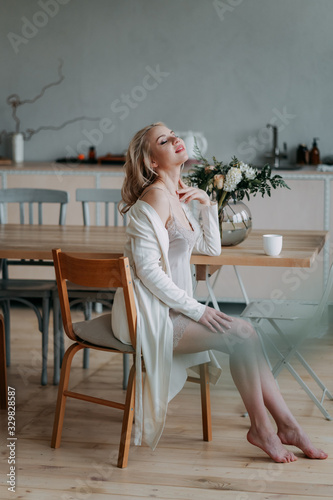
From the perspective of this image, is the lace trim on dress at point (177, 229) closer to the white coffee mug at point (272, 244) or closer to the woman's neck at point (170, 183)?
the woman's neck at point (170, 183)

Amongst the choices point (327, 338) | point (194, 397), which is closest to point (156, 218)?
point (194, 397)

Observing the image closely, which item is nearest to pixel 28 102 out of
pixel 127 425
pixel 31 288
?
pixel 31 288

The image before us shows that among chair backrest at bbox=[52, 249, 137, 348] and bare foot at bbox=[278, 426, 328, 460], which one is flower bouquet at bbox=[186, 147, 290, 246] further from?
bare foot at bbox=[278, 426, 328, 460]

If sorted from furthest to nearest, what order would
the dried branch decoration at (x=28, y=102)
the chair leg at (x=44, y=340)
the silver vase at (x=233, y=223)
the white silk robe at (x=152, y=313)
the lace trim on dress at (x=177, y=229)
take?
the dried branch decoration at (x=28, y=102) → the chair leg at (x=44, y=340) → the silver vase at (x=233, y=223) → the lace trim on dress at (x=177, y=229) → the white silk robe at (x=152, y=313)

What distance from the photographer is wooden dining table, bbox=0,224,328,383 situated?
2.83 m

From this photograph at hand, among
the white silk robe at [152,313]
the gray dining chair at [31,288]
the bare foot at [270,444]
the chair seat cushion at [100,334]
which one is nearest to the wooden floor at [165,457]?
the bare foot at [270,444]

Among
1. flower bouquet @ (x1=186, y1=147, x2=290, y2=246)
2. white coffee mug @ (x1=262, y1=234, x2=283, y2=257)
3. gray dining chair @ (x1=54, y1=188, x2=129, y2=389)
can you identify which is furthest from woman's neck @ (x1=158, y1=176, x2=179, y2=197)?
gray dining chair @ (x1=54, y1=188, x2=129, y2=389)

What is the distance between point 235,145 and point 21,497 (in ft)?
11.8

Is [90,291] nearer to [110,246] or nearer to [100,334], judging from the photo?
[110,246]

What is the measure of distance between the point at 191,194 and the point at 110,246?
0.49 m

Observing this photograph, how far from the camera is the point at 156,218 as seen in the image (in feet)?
8.38

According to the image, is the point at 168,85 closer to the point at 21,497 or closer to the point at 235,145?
the point at 235,145

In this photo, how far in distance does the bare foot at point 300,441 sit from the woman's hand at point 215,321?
449mm

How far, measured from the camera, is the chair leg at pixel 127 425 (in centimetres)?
252
